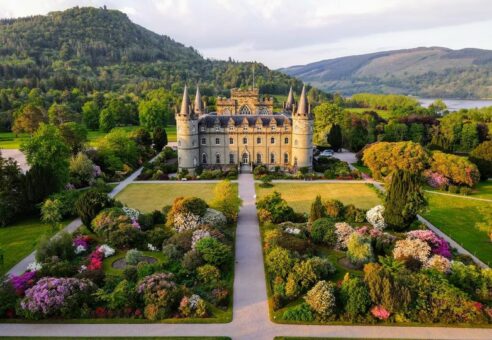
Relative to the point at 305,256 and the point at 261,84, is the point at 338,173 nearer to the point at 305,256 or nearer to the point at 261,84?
the point at 305,256

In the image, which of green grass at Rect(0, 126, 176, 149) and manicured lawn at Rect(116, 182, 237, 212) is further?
green grass at Rect(0, 126, 176, 149)

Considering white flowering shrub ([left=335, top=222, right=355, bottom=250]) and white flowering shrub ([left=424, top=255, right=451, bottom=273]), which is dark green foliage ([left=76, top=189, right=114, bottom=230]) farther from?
white flowering shrub ([left=424, top=255, right=451, bottom=273])

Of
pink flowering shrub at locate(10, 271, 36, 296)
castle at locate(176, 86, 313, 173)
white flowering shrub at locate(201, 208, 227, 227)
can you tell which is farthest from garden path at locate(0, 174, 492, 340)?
castle at locate(176, 86, 313, 173)

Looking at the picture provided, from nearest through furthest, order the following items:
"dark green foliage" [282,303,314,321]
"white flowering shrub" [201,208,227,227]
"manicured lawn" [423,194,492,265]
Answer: "dark green foliage" [282,303,314,321], "manicured lawn" [423,194,492,265], "white flowering shrub" [201,208,227,227]

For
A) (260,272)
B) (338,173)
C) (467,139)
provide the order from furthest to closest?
1. (467,139)
2. (338,173)
3. (260,272)

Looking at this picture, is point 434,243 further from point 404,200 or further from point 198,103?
point 198,103

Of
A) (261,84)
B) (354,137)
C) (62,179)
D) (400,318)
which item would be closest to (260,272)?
(400,318)
